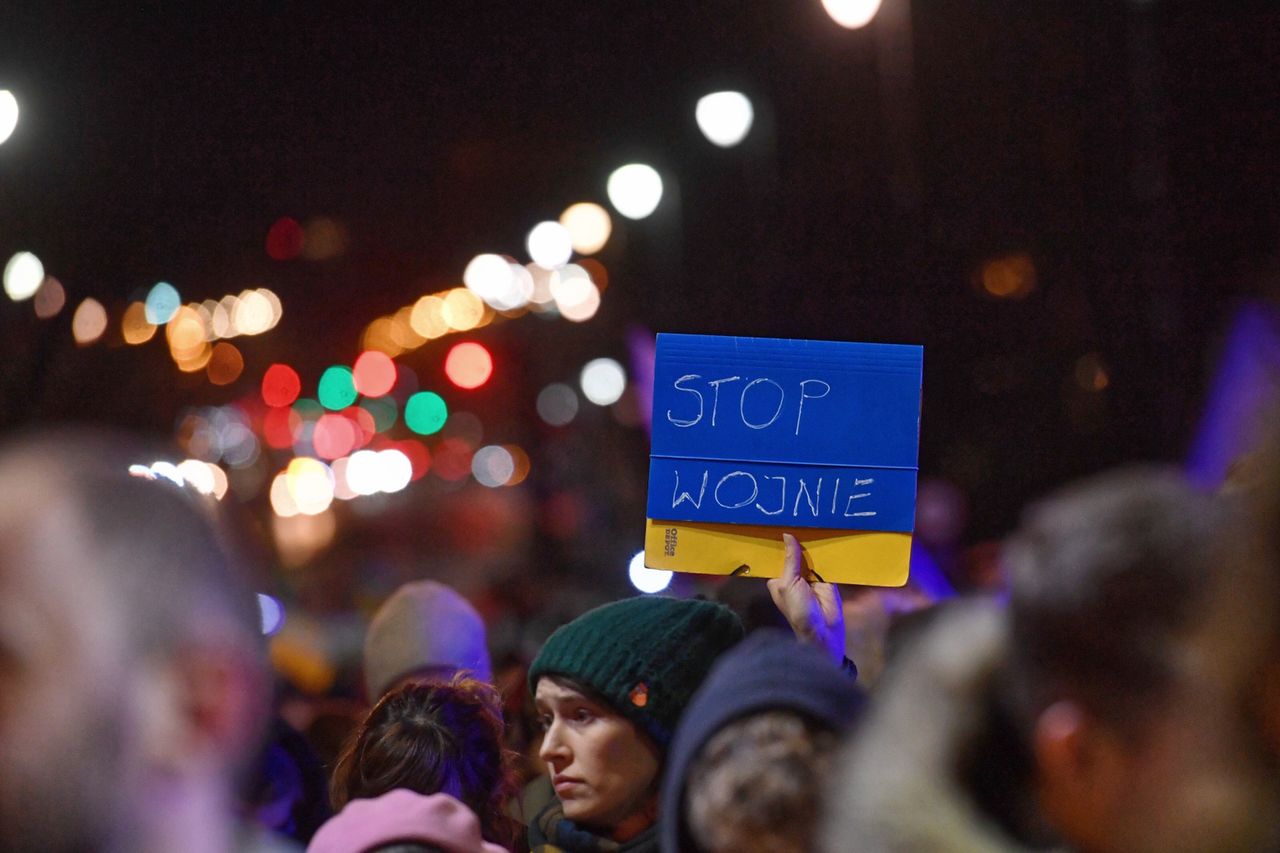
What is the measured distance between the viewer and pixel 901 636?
512cm

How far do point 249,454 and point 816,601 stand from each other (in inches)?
2359

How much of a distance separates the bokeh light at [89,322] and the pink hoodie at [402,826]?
883 cm

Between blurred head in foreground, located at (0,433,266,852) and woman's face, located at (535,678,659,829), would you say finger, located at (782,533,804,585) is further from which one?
blurred head in foreground, located at (0,433,266,852)

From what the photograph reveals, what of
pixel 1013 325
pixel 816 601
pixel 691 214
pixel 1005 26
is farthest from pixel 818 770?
pixel 691 214

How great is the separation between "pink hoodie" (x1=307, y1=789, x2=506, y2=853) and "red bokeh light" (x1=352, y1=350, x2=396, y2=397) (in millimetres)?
59056

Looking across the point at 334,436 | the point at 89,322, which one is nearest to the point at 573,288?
the point at 89,322

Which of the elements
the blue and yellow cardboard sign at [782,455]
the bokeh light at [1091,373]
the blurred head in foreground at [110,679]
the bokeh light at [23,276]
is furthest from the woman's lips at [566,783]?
the bokeh light at [1091,373]

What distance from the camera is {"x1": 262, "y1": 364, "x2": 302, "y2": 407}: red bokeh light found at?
6182 cm

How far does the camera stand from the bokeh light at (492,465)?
215 feet

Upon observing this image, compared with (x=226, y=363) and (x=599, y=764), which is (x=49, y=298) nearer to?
(x=599, y=764)

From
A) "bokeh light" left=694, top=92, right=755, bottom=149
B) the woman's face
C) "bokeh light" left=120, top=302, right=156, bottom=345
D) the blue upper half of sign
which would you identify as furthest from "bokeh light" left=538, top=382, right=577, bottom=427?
the woman's face

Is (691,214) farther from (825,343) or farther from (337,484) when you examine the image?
(337,484)

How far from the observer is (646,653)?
12.7 feet

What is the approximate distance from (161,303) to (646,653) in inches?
460
